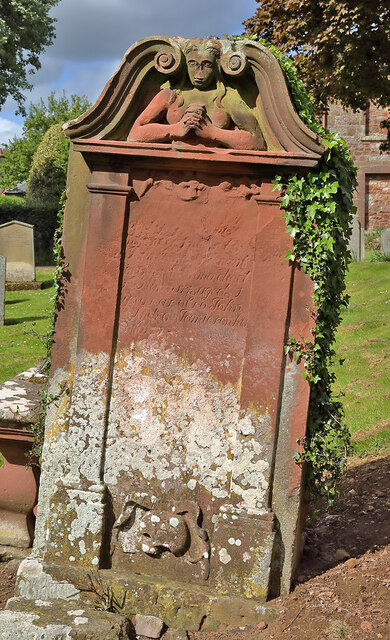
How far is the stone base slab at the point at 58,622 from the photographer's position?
351 centimetres

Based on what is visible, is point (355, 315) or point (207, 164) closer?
point (207, 164)

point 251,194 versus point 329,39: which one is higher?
point 329,39

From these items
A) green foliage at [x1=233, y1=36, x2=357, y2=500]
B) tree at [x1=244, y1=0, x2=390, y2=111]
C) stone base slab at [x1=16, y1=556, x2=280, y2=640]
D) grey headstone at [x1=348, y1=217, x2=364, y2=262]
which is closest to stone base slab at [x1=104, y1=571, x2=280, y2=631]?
stone base slab at [x1=16, y1=556, x2=280, y2=640]

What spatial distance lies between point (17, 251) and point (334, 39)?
9793 millimetres

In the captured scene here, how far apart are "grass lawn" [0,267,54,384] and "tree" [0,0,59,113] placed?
9213 mm

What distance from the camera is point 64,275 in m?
4.37

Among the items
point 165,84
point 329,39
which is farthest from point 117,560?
point 329,39

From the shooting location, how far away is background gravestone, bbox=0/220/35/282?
16875mm

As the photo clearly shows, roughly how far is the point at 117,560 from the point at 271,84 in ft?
10.2

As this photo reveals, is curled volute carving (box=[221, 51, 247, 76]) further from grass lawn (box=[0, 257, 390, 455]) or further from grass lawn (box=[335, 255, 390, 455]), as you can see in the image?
grass lawn (box=[335, 255, 390, 455])

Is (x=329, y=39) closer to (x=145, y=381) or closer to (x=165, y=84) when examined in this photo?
(x=165, y=84)

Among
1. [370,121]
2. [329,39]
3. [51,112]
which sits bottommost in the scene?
[329,39]

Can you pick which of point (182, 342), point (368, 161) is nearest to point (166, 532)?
point (182, 342)

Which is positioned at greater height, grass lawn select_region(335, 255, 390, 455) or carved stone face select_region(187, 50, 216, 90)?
carved stone face select_region(187, 50, 216, 90)
